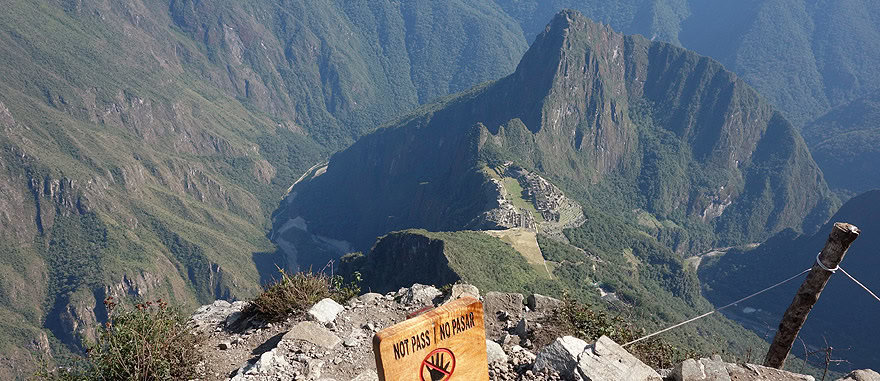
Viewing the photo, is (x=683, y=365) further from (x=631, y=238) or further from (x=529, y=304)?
(x=631, y=238)

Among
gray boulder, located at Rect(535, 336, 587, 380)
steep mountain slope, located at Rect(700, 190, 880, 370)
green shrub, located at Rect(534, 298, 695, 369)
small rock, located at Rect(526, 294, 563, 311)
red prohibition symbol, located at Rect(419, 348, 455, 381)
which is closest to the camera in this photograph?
red prohibition symbol, located at Rect(419, 348, 455, 381)

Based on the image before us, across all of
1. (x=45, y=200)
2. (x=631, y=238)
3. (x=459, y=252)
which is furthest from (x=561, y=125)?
(x=45, y=200)

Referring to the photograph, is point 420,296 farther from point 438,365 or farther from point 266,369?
point 438,365

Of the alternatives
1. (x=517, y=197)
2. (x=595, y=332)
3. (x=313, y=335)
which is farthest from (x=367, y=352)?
(x=517, y=197)

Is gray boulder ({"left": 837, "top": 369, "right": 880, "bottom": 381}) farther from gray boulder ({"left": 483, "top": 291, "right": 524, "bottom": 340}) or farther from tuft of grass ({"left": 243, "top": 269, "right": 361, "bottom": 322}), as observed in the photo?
tuft of grass ({"left": 243, "top": 269, "right": 361, "bottom": 322})

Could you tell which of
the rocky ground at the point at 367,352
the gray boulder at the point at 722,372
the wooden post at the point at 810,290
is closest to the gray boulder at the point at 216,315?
the rocky ground at the point at 367,352

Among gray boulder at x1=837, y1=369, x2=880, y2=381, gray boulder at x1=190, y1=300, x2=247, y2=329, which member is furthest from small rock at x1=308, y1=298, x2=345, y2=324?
gray boulder at x1=837, y1=369, x2=880, y2=381

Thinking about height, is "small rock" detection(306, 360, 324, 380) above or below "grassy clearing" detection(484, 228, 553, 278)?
above
